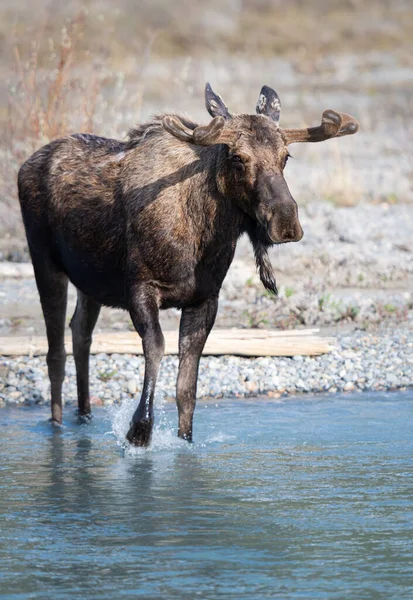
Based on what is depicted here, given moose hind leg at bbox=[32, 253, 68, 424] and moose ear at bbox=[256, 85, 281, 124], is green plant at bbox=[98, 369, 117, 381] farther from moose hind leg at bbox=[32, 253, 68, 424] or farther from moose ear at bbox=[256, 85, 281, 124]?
moose ear at bbox=[256, 85, 281, 124]

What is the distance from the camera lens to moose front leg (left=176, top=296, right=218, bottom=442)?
7.58 m

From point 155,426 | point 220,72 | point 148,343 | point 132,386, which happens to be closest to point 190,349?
point 148,343

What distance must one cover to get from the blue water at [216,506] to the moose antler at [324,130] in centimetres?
190

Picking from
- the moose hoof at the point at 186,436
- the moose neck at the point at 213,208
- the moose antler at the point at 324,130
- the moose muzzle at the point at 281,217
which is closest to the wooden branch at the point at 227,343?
the moose hoof at the point at 186,436

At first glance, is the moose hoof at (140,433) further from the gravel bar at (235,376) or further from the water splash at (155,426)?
the gravel bar at (235,376)


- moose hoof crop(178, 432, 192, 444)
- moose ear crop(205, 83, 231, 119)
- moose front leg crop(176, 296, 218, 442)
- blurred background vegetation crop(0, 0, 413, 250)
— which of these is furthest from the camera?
blurred background vegetation crop(0, 0, 413, 250)

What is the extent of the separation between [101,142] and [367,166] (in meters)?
12.3

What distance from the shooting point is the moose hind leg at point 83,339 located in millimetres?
8625

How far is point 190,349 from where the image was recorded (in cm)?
764

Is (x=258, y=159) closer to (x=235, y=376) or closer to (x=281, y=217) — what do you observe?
(x=281, y=217)

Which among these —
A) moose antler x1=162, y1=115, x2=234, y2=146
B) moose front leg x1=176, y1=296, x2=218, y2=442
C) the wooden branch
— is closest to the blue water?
moose front leg x1=176, y1=296, x2=218, y2=442

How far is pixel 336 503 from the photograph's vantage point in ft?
21.0

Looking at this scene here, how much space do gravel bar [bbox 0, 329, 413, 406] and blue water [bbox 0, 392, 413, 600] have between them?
0.47 m

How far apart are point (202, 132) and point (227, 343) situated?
135 inches
